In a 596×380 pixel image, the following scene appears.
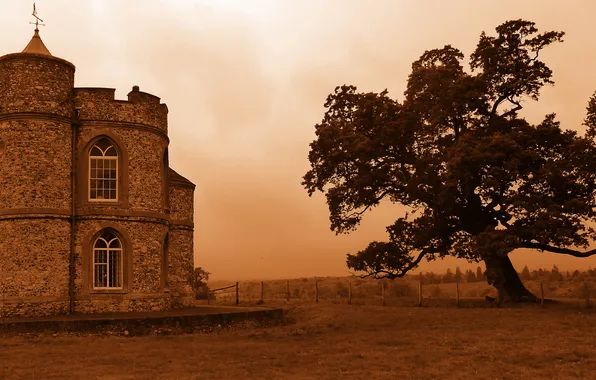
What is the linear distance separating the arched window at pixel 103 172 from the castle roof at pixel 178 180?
585 cm

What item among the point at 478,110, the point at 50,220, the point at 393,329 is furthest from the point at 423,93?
the point at 50,220

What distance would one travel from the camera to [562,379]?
13906mm

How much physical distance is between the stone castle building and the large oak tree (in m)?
9.92

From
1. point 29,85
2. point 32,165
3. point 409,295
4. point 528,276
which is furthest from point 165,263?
point 528,276

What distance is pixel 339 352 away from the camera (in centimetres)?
1839

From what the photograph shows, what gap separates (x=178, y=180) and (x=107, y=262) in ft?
24.4

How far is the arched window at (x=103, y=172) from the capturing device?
24875 millimetres

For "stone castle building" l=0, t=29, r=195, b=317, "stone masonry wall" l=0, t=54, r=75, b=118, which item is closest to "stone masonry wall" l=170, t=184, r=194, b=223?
"stone castle building" l=0, t=29, r=195, b=317

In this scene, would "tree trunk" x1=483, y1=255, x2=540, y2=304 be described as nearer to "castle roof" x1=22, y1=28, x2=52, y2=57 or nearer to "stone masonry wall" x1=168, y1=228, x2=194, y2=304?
"stone masonry wall" x1=168, y1=228, x2=194, y2=304

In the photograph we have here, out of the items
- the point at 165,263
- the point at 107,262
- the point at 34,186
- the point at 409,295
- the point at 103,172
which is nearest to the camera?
the point at 34,186

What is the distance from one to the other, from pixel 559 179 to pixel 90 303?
68.6 ft

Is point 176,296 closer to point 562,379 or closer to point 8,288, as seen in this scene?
point 8,288

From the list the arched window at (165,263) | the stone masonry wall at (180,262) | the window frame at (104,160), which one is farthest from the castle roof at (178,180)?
the window frame at (104,160)

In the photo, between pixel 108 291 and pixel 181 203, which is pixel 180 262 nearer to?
pixel 181 203
